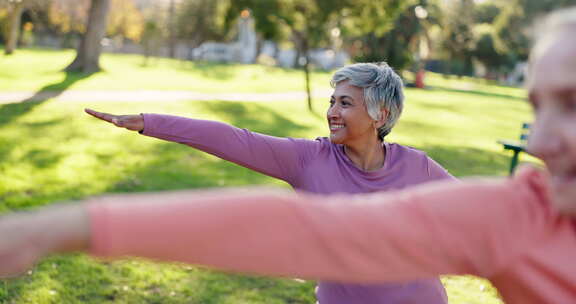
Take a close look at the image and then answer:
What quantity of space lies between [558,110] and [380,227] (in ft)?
1.23

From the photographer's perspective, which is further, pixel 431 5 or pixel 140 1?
pixel 140 1

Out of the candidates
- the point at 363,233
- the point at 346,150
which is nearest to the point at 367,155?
the point at 346,150

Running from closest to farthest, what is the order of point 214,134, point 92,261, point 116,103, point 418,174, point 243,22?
point 214,134, point 418,174, point 92,261, point 116,103, point 243,22

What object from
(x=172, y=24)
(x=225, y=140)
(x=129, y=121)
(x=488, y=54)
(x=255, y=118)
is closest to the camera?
(x=129, y=121)

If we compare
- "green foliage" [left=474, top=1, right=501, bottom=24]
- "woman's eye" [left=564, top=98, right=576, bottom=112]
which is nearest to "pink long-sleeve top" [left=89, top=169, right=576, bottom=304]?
"woman's eye" [left=564, top=98, right=576, bottom=112]

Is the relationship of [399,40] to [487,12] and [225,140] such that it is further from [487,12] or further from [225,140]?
[225,140]

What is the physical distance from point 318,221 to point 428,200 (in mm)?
206

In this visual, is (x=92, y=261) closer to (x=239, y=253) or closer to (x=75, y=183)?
(x=75, y=183)

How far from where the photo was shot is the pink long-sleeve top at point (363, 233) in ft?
3.40

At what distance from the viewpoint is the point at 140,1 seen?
73188mm

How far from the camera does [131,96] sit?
18219 mm

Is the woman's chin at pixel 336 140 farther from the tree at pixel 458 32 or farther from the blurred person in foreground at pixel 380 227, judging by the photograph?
the tree at pixel 458 32

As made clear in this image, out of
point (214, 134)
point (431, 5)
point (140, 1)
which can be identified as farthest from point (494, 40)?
point (214, 134)

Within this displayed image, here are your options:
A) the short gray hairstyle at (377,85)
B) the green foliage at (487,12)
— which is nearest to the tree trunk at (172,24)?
the green foliage at (487,12)
